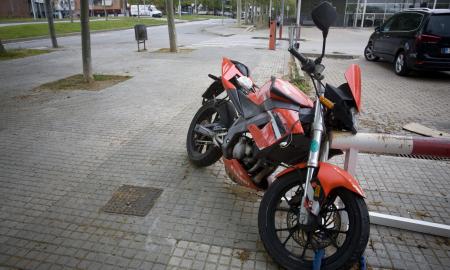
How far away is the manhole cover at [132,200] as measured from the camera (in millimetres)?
3428

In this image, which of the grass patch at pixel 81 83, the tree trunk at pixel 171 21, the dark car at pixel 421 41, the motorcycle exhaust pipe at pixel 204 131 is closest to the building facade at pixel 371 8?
the tree trunk at pixel 171 21

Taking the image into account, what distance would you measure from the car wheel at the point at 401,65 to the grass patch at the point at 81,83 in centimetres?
747

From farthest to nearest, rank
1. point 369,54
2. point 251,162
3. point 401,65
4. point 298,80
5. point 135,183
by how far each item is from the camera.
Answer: point 369,54
point 401,65
point 298,80
point 135,183
point 251,162

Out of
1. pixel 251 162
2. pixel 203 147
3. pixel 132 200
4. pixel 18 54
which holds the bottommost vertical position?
pixel 132 200

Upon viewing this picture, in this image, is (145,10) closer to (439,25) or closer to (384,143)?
(439,25)

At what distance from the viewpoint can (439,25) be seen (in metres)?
9.15

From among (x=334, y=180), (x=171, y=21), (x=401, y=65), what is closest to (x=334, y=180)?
(x=334, y=180)

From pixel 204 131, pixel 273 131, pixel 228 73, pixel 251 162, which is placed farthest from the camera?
pixel 204 131

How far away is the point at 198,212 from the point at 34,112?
444 centimetres

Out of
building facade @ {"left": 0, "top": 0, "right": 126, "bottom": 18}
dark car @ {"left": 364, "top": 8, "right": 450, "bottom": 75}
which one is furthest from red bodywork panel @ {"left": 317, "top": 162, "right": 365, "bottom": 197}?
building facade @ {"left": 0, "top": 0, "right": 126, "bottom": 18}

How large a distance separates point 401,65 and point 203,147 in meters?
7.96

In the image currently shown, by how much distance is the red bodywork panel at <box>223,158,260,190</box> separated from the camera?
3.23 meters

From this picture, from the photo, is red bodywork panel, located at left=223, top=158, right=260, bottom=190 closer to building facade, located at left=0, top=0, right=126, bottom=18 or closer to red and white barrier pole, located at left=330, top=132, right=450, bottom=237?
red and white barrier pole, located at left=330, top=132, right=450, bottom=237

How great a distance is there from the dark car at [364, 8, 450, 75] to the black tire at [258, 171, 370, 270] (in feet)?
26.6
